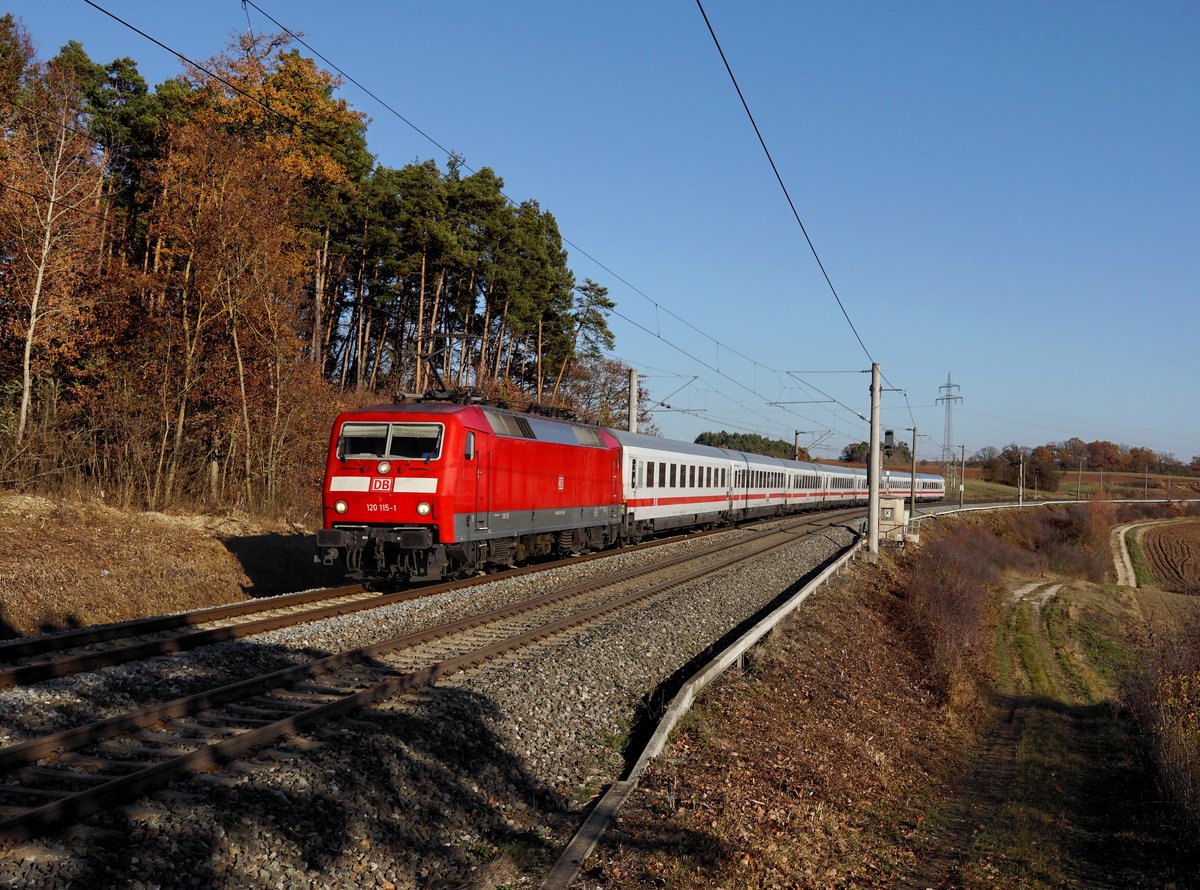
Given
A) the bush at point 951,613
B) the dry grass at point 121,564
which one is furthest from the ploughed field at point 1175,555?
the dry grass at point 121,564

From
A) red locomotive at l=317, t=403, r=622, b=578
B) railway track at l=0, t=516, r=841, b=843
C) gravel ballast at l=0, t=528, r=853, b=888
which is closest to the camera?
gravel ballast at l=0, t=528, r=853, b=888

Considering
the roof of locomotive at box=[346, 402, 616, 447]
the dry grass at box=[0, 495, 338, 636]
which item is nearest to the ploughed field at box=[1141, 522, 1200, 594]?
the roof of locomotive at box=[346, 402, 616, 447]

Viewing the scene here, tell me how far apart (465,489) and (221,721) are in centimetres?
810

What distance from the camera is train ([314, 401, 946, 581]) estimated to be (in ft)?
49.8

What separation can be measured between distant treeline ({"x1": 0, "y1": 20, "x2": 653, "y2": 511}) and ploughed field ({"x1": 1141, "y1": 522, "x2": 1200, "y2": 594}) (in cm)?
4788

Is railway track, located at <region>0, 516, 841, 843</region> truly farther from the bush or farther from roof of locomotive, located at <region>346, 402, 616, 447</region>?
the bush

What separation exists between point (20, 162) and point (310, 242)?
574 inches

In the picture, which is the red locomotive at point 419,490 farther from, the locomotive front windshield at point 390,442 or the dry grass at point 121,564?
the dry grass at point 121,564

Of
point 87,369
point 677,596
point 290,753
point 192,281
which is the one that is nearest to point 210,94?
point 192,281

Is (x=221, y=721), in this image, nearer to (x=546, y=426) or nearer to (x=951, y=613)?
(x=546, y=426)

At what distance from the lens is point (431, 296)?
4466 cm

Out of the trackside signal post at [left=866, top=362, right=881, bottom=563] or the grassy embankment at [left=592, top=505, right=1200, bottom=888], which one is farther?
the trackside signal post at [left=866, top=362, right=881, bottom=563]

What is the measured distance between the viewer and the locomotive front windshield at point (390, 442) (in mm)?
15359

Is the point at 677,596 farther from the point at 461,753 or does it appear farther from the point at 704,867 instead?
the point at 704,867
